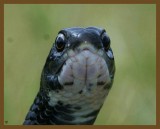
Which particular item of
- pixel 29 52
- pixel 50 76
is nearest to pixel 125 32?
pixel 29 52

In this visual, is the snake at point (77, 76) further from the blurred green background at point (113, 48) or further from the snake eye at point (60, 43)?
the blurred green background at point (113, 48)

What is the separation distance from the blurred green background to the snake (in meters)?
2.47

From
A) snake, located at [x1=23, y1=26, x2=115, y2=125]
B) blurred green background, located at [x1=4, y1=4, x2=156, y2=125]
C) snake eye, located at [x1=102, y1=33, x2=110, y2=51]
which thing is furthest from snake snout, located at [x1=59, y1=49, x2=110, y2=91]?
blurred green background, located at [x1=4, y1=4, x2=156, y2=125]

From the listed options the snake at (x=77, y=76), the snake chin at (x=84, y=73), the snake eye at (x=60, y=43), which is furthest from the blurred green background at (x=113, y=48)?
the snake chin at (x=84, y=73)

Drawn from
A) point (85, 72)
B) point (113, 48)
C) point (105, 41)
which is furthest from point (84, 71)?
point (113, 48)

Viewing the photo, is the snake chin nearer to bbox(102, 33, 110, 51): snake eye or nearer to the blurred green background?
bbox(102, 33, 110, 51): snake eye

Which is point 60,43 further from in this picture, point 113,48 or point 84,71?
point 113,48

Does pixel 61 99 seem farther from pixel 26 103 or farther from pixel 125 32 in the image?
pixel 125 32

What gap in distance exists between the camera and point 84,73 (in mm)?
4312

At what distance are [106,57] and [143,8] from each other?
4.31 m

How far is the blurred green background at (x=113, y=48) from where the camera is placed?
296 inches

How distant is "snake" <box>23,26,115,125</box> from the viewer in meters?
4.32

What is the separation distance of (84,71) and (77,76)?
6 centimetres

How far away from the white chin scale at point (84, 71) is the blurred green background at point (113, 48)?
2817 millimetres
